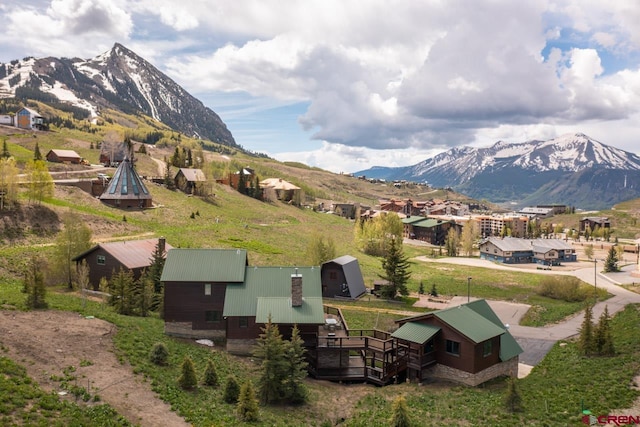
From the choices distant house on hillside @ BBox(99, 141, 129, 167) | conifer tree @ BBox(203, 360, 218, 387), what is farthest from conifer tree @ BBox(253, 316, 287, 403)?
distant house on hillside @ BBox(99, 141, 129, 167)

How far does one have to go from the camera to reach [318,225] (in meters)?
120

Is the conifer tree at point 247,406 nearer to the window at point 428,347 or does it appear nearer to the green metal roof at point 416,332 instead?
the green metal roof at point 416,332

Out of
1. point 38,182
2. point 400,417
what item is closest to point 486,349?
point 400,417

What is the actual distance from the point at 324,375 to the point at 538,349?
2259 cm

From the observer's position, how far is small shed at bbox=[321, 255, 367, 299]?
196 feet

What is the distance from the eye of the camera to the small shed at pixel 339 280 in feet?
196

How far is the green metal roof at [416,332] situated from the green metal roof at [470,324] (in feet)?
4.03

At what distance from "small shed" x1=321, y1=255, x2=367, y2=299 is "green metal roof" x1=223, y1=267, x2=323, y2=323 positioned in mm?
20405

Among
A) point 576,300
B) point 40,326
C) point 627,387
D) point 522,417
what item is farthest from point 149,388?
point 576,300

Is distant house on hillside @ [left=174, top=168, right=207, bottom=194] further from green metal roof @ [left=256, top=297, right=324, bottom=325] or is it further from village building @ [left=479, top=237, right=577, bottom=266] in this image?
village building @ [left=479, top=237, right=577, bottom=266]

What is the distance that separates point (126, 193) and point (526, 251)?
103m

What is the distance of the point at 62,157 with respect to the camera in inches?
4665

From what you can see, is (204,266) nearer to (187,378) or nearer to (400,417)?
(187,378)

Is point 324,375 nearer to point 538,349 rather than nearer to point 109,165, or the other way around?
point 538,349
